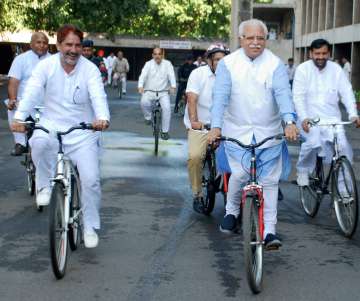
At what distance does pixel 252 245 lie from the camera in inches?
230

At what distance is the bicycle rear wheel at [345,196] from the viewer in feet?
25.0

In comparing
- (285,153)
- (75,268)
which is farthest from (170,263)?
(285,153)

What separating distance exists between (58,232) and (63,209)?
19 centimetres

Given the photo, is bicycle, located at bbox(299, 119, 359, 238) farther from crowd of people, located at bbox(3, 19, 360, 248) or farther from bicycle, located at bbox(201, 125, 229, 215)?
crowd of people, located at bbox(3, 19, 360, 248)

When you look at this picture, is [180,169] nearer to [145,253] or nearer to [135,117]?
[145,253]

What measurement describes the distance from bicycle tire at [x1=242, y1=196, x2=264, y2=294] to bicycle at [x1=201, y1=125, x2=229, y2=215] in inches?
103

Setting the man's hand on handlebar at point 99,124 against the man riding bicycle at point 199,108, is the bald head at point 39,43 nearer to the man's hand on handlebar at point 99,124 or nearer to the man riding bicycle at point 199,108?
the man riding bicycle at point 199,108

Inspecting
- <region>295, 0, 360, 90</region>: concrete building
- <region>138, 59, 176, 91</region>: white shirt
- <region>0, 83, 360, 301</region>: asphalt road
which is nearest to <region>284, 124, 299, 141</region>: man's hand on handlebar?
<region>0, 83, 360, 301</region>: asphalt road

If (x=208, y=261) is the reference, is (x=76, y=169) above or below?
above

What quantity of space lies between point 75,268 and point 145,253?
76cm

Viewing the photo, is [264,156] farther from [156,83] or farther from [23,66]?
[156,83]

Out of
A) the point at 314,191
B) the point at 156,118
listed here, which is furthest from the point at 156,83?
the point at 314,191

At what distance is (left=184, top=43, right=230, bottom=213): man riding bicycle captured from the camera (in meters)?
8.70

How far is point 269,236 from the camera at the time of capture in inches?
248
